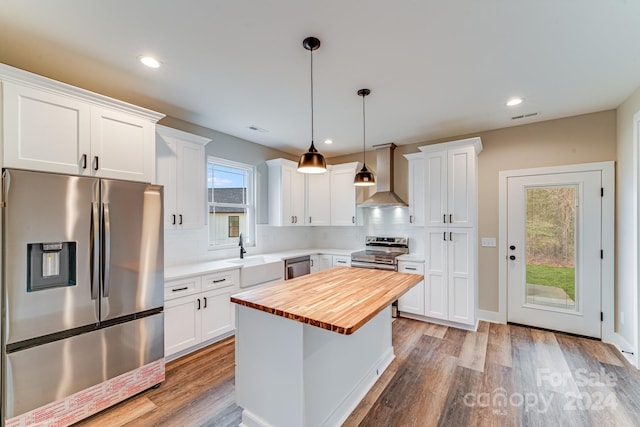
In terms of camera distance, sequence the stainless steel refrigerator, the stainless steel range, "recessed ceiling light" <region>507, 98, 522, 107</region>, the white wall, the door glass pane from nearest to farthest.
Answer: the stainless steel refrigerator, the white wall, "recessed ceiling light" <region>507, 98, 522, 107</region>, the door glass pane, the stainless steel range

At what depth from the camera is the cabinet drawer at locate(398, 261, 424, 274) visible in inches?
154

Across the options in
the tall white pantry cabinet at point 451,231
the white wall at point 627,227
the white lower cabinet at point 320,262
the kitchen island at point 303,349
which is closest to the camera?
the kitchen island at point 303,349

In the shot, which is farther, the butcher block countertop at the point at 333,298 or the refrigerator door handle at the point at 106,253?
the refrigerator door handle at the point at 106,253

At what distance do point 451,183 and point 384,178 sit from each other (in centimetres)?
116

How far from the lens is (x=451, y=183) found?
3717 millimetres

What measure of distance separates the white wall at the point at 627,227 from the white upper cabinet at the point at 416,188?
212cm

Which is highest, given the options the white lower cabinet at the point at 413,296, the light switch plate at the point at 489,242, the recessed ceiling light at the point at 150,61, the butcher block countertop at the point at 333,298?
the recessed ceiling light at the point at 150,61

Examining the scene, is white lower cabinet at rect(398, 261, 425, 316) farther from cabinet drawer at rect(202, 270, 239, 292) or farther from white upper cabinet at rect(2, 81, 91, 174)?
white upper cabinet at rect(2, 81, 91, 174)

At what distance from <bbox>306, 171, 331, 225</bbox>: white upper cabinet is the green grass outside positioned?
3.13 m

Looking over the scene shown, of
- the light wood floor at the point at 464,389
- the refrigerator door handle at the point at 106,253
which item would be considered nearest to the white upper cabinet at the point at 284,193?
the light wood floor at the point at 464,389

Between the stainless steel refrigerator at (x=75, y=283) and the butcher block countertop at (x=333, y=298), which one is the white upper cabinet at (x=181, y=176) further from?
the butcher block countertop at (x=333, y=298)

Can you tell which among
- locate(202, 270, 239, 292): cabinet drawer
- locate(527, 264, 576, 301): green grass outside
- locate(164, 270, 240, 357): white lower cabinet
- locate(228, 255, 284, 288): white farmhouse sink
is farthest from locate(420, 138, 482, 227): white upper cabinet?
locate(164, 270, 240, 357): white lower cabinet

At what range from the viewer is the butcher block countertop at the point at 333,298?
4.76 ft

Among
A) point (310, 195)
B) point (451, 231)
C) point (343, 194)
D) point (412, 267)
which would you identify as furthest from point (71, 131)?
point (451, 231)
